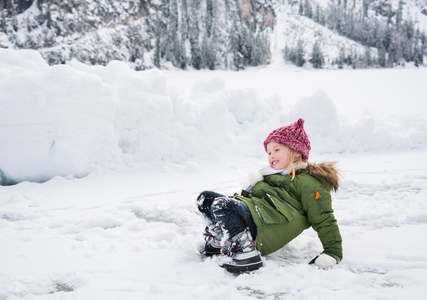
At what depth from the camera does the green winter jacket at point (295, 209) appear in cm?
180

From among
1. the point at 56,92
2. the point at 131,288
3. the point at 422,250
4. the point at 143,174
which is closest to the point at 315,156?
the point at 143,174

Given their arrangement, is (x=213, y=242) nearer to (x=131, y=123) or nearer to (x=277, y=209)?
(x=277, y=209)

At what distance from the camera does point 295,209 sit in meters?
1.89

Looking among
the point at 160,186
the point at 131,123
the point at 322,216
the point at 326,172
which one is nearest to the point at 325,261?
the point at 322,216

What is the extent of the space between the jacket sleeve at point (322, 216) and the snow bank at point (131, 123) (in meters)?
2.57

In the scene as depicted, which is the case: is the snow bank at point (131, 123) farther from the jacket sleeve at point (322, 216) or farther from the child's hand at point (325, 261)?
the child's hand at point (325, 261)

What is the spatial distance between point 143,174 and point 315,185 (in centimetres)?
269

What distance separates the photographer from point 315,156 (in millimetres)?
5254

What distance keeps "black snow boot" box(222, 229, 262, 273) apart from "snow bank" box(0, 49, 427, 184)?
2.58 m

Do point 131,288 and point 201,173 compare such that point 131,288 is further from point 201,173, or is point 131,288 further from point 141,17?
point 141,17

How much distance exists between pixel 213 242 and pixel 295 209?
1.70ft

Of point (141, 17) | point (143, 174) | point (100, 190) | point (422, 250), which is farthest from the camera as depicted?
point (141, 17)

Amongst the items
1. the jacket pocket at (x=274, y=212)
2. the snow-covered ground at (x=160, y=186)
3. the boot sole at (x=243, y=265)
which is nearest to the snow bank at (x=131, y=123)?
the snow-covered ground at (x=160, y=186)

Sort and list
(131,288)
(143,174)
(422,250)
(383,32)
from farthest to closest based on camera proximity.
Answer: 1. (383,32)
2. (143,174)
3. (422,250)
4. (131,288)
